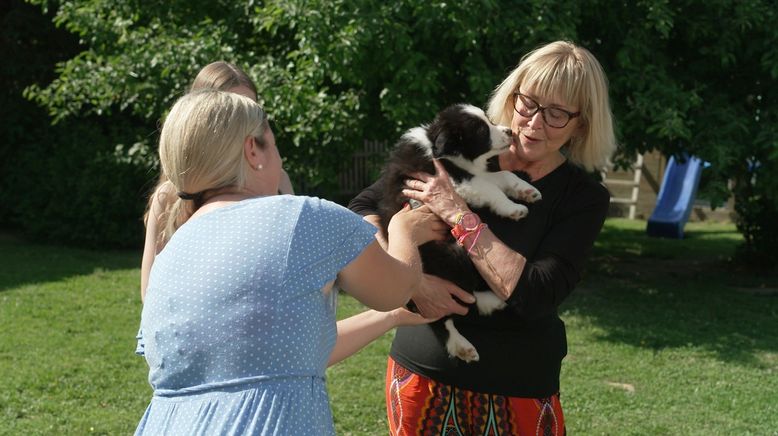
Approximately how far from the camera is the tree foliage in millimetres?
8141

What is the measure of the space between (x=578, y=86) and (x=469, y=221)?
0.61 m

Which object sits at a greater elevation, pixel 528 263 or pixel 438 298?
pixel 528 263

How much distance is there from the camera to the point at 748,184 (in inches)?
386

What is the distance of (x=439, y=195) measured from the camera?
113 inches

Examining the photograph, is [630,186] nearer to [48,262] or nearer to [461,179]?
[48,262]

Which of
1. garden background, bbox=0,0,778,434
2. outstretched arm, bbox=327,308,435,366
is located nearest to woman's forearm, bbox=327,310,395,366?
outstretched arm, bbox=327,308,435,366

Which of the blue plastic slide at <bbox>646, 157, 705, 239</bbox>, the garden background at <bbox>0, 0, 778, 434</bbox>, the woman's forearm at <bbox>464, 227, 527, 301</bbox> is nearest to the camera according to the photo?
the woman's forearm at <bbox>464, 227, 527, 301</bbox>

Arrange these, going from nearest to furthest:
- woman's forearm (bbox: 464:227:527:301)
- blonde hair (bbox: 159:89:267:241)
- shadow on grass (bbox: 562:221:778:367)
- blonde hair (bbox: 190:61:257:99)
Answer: blonde hair (bbox: 159:89:267:241) < woman's forearm (bbox: 464:227:527:301) < blonde hair (bbox: 190:61:257:99) < shadow on grass (bbox: 562:221:778:367)

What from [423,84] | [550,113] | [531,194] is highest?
[550,113]

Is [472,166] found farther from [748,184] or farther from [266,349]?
[748,184]

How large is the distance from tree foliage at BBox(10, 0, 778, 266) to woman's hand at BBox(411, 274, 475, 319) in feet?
17.3

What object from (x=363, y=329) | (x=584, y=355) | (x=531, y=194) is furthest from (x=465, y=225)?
(x=584, y=355)

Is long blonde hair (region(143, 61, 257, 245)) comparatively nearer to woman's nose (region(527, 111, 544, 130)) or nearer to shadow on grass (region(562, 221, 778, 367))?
woman's nose (region(527, 111, 544, 130))

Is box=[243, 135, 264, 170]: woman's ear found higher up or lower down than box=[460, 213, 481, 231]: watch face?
higher up
